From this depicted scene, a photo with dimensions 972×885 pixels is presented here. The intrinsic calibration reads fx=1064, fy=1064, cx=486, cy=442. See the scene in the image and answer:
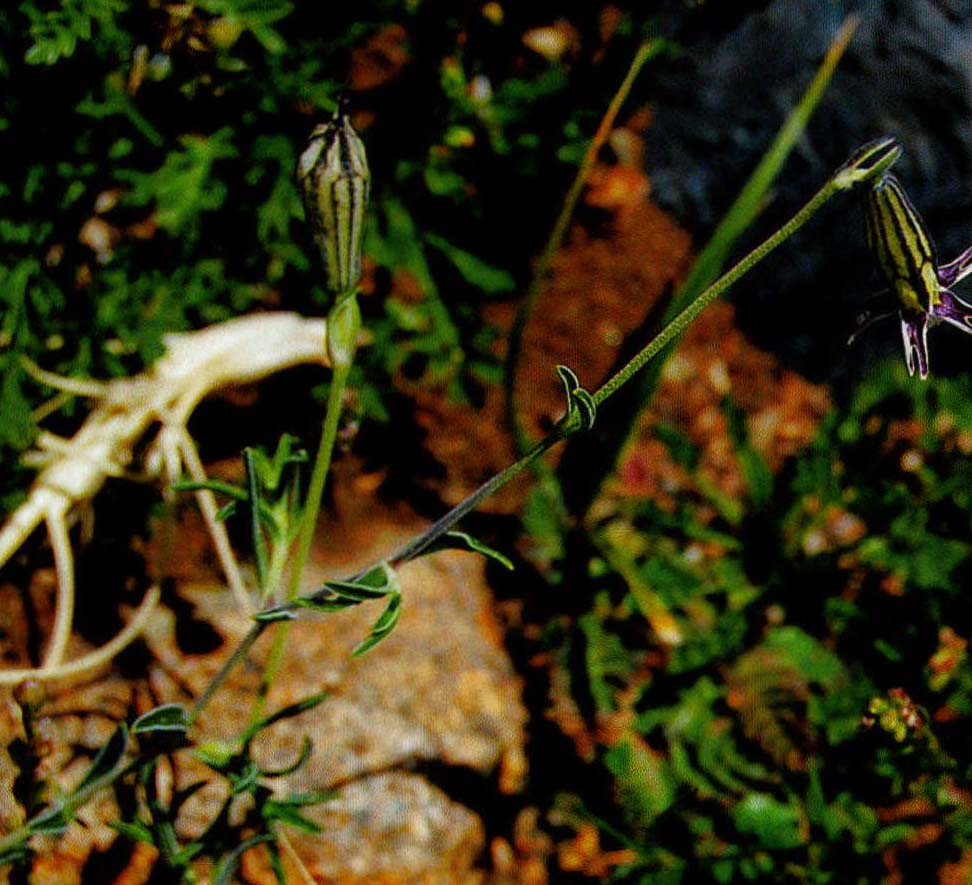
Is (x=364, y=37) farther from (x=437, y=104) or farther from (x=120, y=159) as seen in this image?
(x=120, y=159)

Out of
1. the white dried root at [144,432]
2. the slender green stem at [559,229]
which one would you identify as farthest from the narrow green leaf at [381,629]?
the slender green stem at [559,229]

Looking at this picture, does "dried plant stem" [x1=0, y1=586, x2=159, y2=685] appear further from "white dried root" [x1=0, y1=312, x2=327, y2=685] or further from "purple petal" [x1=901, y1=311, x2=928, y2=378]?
"purple petal" [x1=901, y1=311, x2=928, y2=378]

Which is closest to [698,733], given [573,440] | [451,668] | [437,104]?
[451,668]


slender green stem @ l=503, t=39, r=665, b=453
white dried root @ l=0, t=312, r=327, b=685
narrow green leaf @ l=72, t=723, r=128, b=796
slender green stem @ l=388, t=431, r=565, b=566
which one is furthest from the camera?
slender green stem @ l=503, t=39, r=665, b=453

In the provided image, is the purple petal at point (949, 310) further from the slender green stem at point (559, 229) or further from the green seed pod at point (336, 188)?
the slender green stem at point (559, 229)

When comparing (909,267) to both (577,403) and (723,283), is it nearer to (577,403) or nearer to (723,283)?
(723,283)

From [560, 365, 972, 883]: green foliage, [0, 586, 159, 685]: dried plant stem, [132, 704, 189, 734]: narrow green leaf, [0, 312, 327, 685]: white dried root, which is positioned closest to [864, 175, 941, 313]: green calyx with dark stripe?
[560, 365, 972, 883]: green foliage

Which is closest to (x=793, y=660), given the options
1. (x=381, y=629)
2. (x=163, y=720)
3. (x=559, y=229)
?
(x=559, y=229)
